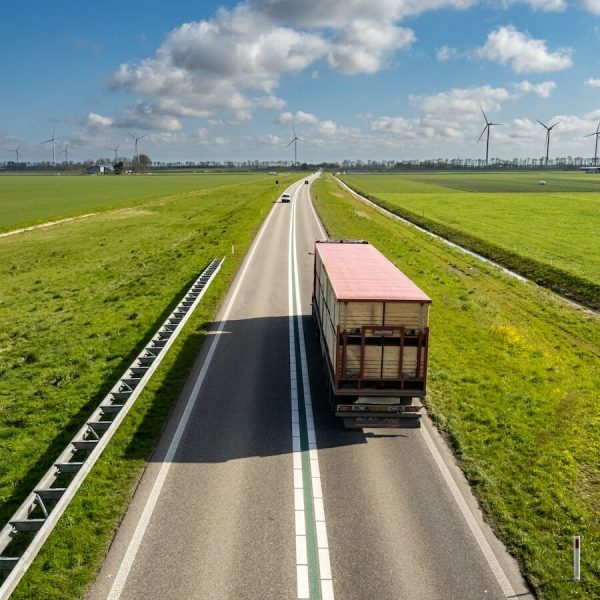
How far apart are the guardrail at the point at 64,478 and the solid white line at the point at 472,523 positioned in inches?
327

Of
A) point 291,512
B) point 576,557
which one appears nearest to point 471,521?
point 576,557

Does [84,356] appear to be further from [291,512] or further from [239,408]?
[291,512]

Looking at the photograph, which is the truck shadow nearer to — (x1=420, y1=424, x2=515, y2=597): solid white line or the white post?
(x1=420, y1=424, x2=515, y2=597): solid white line

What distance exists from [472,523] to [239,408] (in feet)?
24.8

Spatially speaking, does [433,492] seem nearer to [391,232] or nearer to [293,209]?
[391,232]

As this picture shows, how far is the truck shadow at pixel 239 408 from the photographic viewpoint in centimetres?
1442

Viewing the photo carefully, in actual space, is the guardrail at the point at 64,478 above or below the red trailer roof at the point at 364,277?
below

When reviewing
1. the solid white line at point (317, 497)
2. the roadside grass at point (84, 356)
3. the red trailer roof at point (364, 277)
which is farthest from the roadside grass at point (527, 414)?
the roadside grass at point (84, 356)

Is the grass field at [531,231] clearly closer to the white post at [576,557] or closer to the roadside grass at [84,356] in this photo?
the roadside grass at [84,356]

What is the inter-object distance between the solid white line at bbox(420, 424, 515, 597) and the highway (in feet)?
0.09

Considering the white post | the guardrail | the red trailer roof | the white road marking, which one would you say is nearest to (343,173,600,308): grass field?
the red trailer roof

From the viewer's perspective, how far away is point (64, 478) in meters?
13.0

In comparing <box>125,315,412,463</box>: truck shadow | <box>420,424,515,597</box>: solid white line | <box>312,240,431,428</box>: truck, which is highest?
<box>312,240,431,428</box>: truck

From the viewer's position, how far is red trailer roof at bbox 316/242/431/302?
15.0 m
